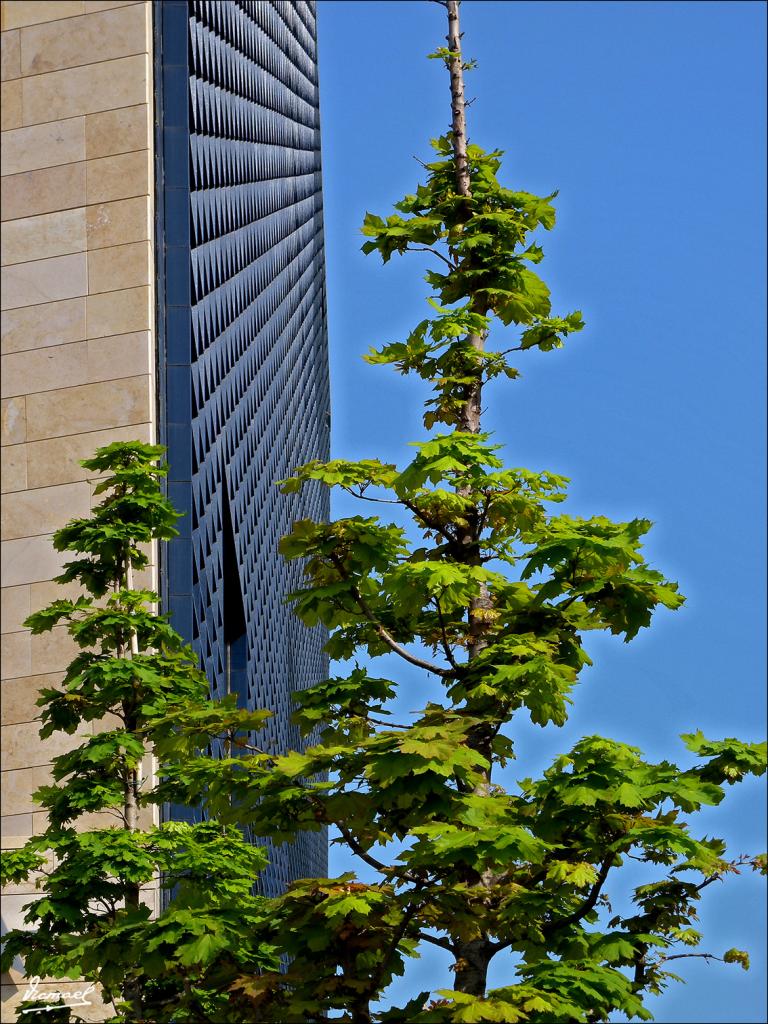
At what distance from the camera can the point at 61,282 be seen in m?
43.3

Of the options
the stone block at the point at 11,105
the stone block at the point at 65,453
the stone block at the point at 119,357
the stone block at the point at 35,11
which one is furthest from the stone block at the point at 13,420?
the stone block at the point at 35,11

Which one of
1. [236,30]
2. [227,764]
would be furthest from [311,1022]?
[236,30]

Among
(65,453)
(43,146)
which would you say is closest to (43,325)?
(65,453)

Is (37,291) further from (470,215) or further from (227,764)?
(227,764)

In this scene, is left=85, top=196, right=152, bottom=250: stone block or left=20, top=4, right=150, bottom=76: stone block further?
left=20, top=4, right=150, bottom=76: stone block

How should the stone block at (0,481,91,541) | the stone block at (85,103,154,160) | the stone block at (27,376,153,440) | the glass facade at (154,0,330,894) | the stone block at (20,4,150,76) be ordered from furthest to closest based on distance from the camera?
the glass facade at (154,0,330,894) → the stone block at (20,4,150,76) → the stone block at (85,103,154,160) → the stone block at (27,376,153,440) → the stone block at (0,481,91,541)

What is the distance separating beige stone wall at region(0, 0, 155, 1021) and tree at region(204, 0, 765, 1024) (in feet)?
82.9

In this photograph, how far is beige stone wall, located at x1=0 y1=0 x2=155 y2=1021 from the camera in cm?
4084

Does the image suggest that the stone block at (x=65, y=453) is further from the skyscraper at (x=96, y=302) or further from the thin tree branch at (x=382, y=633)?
the thin tree branch at (x=382, y=633)

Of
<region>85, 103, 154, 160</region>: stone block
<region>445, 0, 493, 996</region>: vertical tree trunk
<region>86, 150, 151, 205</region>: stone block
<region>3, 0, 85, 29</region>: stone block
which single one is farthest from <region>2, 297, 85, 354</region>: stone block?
<region>445, 0, 493, 996</region>: vertical tree trunk

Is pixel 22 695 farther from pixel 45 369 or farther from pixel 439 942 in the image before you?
pixel 439 942

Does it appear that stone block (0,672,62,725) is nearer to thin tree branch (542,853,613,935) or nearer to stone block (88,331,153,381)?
stone block (88,331,153,381)

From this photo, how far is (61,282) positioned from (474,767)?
31.6 metres

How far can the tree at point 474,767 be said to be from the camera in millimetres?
12852
